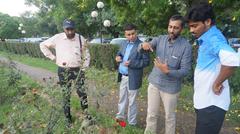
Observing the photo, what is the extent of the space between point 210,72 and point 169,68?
1517mm

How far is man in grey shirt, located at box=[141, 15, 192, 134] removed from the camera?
194 inches

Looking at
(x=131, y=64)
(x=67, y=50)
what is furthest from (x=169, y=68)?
(x=67, y=50)

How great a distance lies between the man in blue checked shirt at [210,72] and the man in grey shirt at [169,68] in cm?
129

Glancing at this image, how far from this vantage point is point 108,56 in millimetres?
17172

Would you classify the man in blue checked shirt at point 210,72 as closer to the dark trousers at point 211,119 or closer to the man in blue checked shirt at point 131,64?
the dark trousers at point 211,119

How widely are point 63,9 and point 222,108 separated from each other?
27536mm

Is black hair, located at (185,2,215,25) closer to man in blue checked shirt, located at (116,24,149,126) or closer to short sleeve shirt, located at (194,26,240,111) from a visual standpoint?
short sleeve shirt, located at (194,26,240,111)

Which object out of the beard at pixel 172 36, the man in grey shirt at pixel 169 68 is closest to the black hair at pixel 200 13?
the man in grey shirt at pixel 169 68

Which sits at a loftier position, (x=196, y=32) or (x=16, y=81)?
(x=196, y=32)

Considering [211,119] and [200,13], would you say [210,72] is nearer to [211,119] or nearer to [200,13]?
[211,119]

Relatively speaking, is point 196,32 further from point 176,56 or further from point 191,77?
point 191,77

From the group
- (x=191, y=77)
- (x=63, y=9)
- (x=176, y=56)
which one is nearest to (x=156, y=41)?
(x=176, y=56)

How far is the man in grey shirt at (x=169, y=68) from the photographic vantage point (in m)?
4.92

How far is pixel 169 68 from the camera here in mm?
5027
